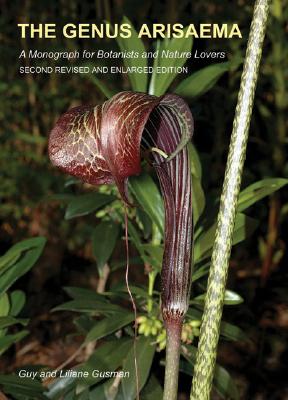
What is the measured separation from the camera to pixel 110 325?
0.95 m

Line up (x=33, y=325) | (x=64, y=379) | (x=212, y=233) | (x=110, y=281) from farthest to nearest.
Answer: (x=110, y=281) < (x=33, y=325) < (x=64, y=379) < (x=212, y=233)

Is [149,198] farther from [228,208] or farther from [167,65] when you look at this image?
[228,208]

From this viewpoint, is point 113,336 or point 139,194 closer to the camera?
point 139,194

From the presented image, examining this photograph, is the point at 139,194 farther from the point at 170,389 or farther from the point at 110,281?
the point at 110,281

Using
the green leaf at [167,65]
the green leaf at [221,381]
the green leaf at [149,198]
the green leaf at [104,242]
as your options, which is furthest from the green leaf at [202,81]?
the green leaf at [221,381]

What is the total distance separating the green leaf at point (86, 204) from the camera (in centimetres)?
105

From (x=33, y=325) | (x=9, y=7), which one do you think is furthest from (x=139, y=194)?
(x=9, y=7)

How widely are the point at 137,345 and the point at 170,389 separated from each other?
0.82ft

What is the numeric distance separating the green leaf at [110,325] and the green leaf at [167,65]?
33 centimetres

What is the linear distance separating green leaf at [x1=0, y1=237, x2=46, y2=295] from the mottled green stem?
37 cm

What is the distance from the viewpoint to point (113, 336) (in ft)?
3.54

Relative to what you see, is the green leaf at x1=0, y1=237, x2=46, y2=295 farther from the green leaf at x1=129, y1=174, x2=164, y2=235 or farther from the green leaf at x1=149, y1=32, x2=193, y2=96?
the green leaf at x1=149, y1=32, x2=193, y2=96

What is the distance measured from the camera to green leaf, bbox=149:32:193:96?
3.16 feet

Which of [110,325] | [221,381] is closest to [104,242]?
[110,325]
